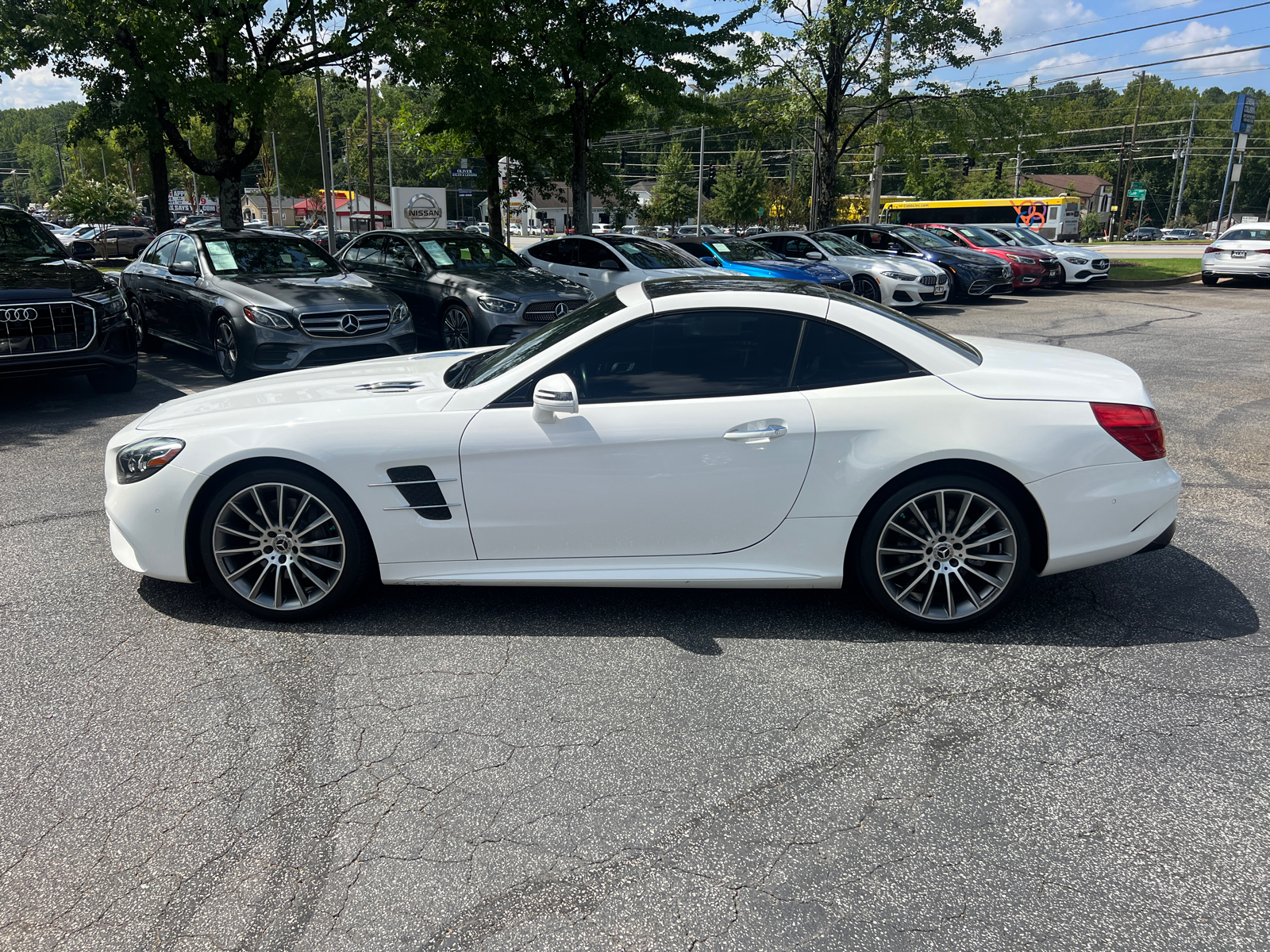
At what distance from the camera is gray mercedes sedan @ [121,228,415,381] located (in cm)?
900

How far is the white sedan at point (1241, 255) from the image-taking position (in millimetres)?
22328

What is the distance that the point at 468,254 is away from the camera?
12.0m

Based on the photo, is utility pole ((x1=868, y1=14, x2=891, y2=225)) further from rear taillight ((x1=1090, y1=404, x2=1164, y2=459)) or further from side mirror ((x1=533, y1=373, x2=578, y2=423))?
side mirror ((x1=533, y1=373, x2=578, y2=423))

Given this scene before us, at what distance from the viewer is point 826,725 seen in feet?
→ 10.8

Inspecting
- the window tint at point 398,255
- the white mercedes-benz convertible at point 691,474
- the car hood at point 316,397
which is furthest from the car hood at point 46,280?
the white mercedes-benz convertible at point 691,474

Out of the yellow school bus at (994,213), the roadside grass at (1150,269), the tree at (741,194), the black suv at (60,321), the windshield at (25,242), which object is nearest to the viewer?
the black suv at (60,321)

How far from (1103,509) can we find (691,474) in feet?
5.78

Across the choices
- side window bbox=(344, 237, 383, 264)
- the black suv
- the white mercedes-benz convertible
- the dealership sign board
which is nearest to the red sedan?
side window bbox=(344, 237, 383, 264)

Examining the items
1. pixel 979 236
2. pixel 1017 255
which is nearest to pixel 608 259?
pixel 1017 255

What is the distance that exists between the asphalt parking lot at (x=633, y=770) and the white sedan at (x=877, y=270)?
12974 millimetres

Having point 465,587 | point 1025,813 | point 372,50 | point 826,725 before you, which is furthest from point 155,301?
point 1025,813

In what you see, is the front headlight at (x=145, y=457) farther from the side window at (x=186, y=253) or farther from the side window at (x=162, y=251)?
the side window at (x=162, y=251)

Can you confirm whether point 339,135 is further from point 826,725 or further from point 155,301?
point 826,725

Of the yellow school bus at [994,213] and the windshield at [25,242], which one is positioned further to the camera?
the yellow school bus at [994,213]
